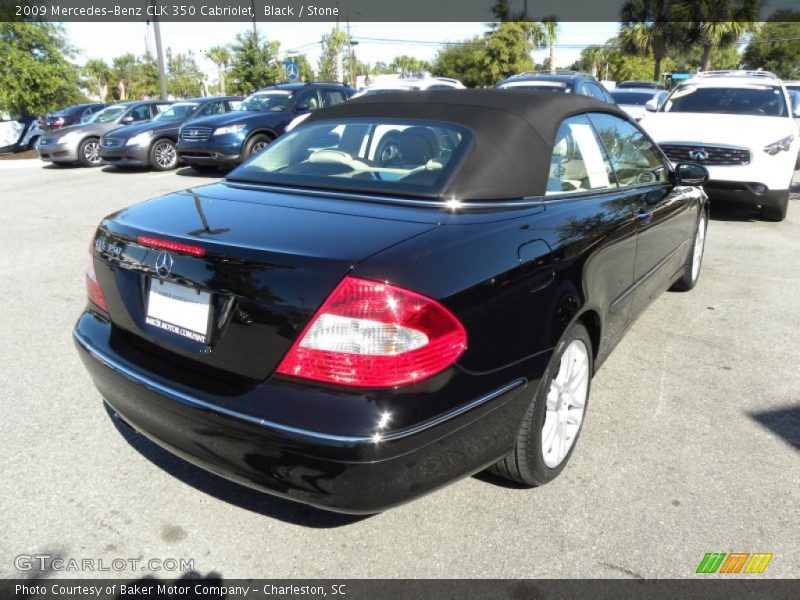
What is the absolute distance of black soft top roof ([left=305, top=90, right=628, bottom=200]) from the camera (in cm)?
255

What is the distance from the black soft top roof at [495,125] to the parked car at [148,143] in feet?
37.6

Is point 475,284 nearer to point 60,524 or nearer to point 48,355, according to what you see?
point 60,524

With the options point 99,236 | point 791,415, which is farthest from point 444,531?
point 791,415

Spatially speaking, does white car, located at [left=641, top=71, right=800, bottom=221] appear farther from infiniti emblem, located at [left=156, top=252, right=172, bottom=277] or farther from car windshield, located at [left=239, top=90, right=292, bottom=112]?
car windshield, located at [left=239, top=90, right=292, bottom=112]

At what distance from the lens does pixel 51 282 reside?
5.55 metres

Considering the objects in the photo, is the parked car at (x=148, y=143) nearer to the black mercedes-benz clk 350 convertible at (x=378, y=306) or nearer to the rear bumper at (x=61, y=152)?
the rear bumper at (x=61, y=152)

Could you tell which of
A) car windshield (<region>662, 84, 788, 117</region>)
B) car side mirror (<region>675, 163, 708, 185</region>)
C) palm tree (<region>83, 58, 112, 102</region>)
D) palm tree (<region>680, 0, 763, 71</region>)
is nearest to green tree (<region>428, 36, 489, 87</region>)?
palm tree (<region>680, 0, 763, 71</region>)

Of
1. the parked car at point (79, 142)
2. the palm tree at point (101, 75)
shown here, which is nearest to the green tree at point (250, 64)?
the parked car at point (79, 142)

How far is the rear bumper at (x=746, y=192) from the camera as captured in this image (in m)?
7.50

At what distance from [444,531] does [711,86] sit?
9543mm

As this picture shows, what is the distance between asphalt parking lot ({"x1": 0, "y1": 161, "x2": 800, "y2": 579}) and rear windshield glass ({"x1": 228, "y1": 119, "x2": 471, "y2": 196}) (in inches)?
52.7

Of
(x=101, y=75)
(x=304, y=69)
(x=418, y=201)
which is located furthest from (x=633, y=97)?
(x=101, y=75)

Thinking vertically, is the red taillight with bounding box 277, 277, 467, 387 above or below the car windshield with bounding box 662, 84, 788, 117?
below

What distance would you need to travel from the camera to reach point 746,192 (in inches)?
297
